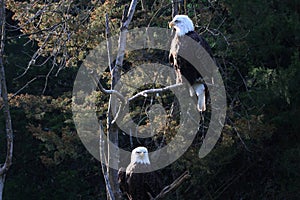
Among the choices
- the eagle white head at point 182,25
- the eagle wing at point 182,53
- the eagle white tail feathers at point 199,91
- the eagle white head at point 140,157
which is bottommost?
the eagle white head at point 140,157

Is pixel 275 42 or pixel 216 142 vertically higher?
pixel 275 42

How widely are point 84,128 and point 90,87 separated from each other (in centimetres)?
86

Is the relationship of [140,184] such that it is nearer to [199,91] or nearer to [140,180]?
[140,180]

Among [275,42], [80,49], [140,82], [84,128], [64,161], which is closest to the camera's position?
[80,49]

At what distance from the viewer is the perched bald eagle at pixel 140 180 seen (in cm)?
759

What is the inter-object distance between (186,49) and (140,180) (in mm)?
1658

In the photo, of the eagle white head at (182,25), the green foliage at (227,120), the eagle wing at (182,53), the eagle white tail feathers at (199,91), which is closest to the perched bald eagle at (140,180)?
the eagle white tail feathers at (199,91)

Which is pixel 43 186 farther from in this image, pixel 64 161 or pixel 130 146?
pixel 130 146

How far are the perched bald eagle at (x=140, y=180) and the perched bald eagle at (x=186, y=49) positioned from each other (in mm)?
1076

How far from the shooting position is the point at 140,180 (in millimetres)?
7613

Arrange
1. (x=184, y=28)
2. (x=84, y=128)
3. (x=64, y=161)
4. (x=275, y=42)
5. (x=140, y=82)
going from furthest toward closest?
(x=64, y=161), (x=275, y=42), (x=84, y=128), (x=140, y=82), (x=184, y=28)

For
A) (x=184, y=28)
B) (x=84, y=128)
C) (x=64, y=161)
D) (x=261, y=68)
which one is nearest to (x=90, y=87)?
(x=84, y=128)

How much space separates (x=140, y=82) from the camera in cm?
1045

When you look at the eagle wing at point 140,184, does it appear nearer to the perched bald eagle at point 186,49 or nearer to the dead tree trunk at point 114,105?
the dead tree trunk at point 114,105
